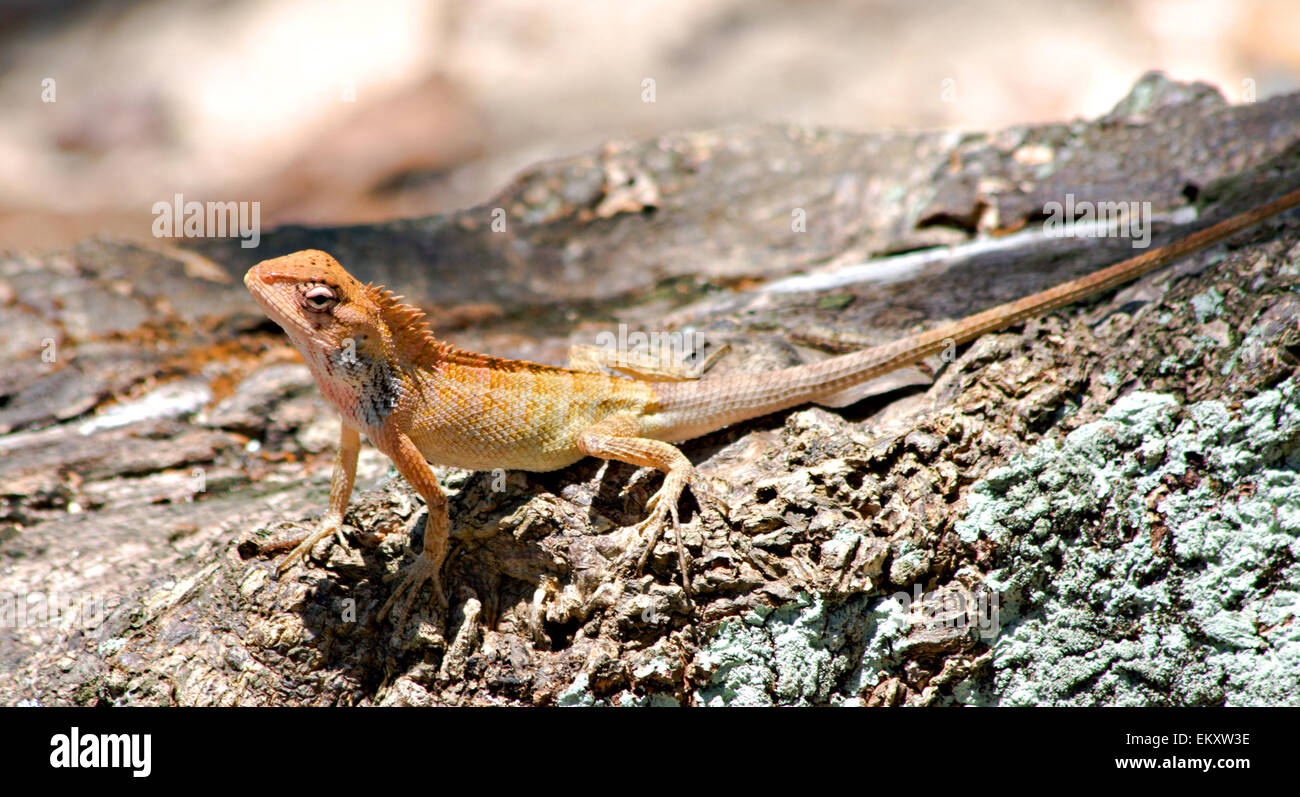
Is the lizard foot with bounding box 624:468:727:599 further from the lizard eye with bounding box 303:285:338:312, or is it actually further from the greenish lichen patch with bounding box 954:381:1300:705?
the lizard eye with bounding box 303:285:338:312

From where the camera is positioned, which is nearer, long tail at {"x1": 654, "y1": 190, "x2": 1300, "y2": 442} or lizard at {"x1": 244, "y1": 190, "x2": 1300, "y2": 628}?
lizard at {"x1": 244, "y1": 190, "x2": 1300, "y2": 628}

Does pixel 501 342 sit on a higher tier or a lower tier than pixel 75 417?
higher

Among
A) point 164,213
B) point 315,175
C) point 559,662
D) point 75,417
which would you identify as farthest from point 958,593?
point 315,175

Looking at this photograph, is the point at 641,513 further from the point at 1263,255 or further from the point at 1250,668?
→ the point at 1263,255

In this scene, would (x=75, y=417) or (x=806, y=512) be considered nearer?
(x=806, y=512)

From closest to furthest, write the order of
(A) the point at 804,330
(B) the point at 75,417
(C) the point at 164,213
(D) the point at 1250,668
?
(D) the point at 1250,668, (A) the point at 804,330, (B) the point at 75,417, (C) the point at 164,213

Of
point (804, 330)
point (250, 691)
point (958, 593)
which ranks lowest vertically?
point (250, 691)

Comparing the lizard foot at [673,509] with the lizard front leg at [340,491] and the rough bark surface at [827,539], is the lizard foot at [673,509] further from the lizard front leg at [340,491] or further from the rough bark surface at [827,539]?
the lizard front leg at [340,491]

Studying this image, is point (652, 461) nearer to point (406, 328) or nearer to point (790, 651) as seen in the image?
point (790, 651)

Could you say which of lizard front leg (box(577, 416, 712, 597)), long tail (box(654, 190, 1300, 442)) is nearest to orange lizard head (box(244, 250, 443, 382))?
lizard front leg (box(577, 416, 712, 597))
